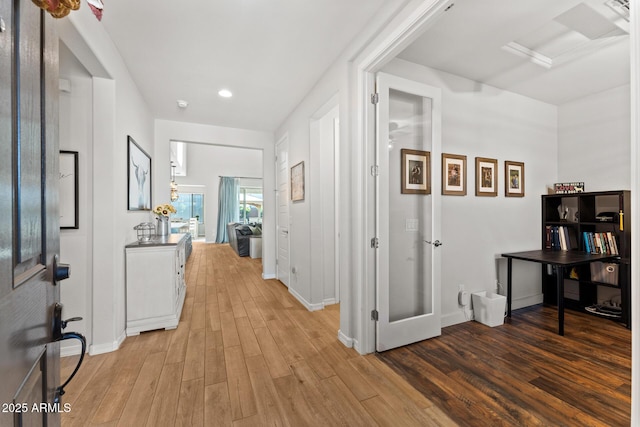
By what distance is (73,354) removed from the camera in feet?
7.26

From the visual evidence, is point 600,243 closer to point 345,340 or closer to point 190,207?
point 345,340

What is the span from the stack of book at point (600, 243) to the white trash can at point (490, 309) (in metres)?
1.31

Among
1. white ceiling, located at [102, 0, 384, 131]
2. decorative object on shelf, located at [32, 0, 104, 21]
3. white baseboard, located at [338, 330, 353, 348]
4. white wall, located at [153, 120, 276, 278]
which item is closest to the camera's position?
decorative object on shelf, located at [32, 0, 104, 21]

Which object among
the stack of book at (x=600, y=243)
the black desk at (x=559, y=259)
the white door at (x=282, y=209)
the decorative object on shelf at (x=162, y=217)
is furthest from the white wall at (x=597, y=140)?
the decorative object on shelf at (x=162, y=217)

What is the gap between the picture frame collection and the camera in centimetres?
244

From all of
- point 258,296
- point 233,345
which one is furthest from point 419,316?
point 258,296

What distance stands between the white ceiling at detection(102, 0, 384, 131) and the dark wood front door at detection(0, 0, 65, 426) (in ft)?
5.26

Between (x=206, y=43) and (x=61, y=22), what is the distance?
0.93 meters

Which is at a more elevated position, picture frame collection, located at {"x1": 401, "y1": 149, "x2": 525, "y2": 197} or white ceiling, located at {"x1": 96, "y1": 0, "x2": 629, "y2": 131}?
white ceiling, located at {"x1": 96, "y1": 0, "x2": 629, "y2": 131}

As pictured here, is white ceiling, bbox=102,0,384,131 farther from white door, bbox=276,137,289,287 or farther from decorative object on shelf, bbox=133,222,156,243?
decorative object on shelf, bbox=133,222,156,243

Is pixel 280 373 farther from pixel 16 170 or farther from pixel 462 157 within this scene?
pixel 462 157

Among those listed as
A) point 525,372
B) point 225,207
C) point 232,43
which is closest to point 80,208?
point 232,43

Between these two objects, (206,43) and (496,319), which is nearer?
(206,43)

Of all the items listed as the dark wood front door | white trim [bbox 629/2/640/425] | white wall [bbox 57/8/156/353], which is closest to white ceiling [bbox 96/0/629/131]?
white wall [bbox 57/8/156/353]
